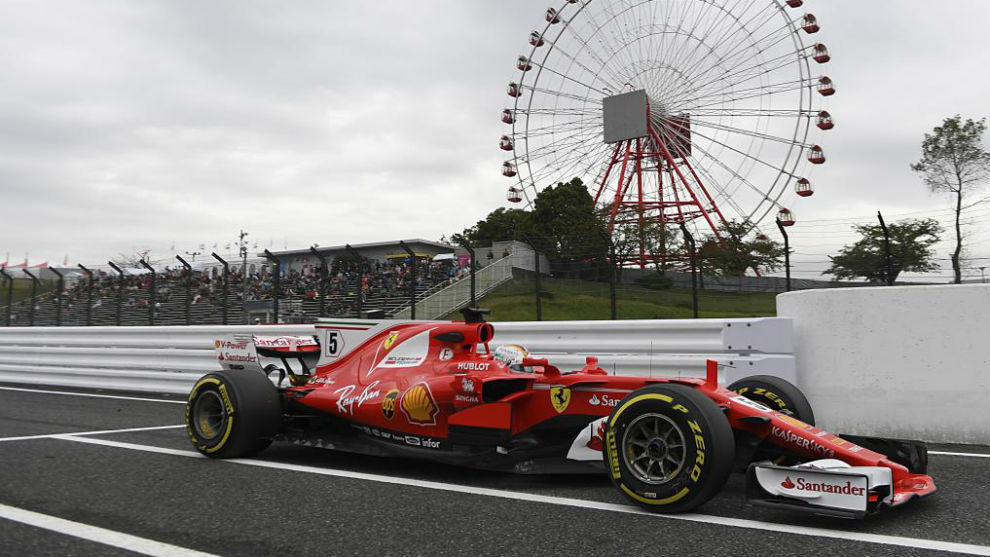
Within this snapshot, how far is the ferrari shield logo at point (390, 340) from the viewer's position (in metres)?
5.41

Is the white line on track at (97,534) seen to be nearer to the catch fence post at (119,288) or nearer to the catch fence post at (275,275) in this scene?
the catch fence post at (275,275)

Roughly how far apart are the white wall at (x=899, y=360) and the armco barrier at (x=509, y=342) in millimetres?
300

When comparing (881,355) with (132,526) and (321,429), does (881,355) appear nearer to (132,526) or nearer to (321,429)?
(321,429)

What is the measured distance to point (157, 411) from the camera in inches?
335

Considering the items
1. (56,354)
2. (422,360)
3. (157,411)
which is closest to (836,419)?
(422,360)

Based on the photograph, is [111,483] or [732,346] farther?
[732,346]

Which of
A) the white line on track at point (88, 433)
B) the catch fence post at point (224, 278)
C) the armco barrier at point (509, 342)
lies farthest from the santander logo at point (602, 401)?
the catch fence post at point (224, 278)

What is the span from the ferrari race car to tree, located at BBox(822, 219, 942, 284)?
6.15 meters

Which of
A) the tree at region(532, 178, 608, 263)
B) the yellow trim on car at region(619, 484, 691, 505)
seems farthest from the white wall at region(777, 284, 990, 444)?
the tree at region(532, 178, 608, 263)

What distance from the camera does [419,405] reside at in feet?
15.8

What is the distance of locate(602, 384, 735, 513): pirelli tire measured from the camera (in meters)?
3.42

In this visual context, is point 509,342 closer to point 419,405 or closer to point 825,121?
point 419,405

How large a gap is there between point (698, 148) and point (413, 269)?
Result: 2501cm

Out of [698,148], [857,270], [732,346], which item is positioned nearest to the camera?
[732,346]
